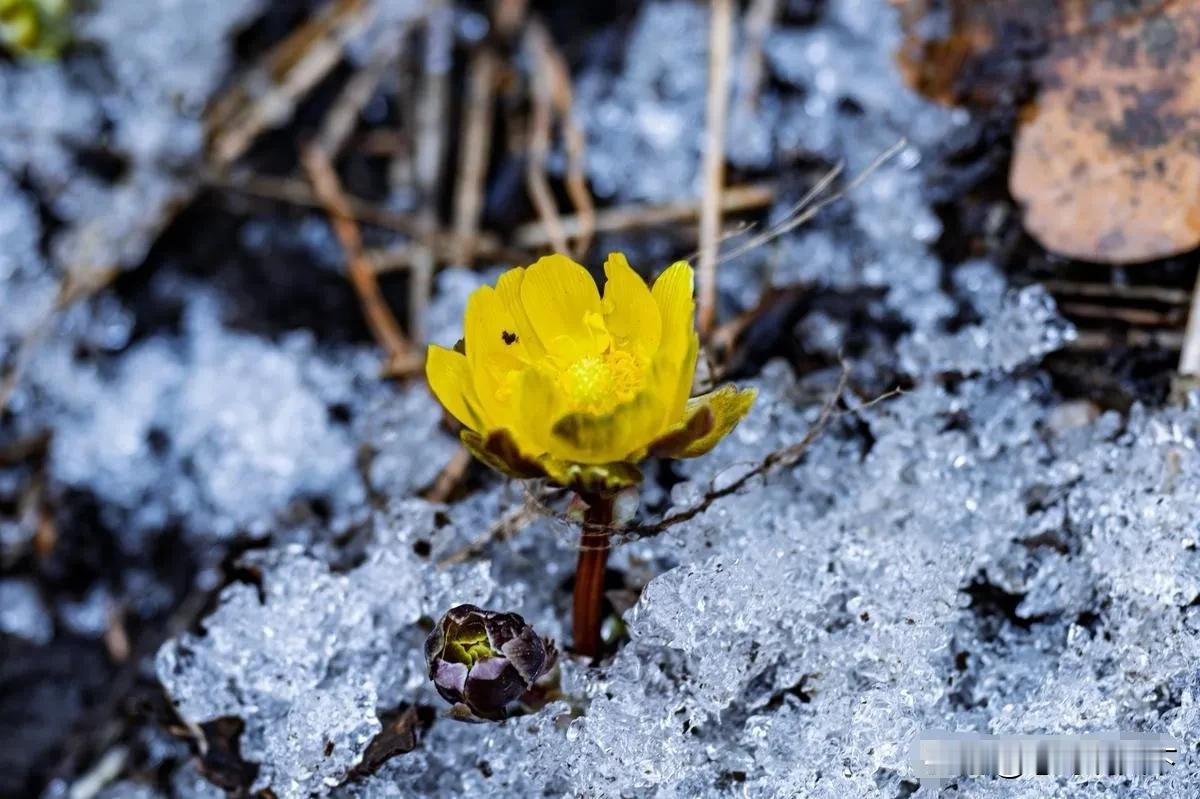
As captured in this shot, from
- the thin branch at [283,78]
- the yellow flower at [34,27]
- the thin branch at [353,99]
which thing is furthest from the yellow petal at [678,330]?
the yellow flower at [34,27]

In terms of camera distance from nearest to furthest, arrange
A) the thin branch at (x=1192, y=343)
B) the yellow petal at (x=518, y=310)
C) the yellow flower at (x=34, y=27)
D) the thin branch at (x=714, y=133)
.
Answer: the yellow petal at (x=518, y=310) < the thin branch at (x=1192, y=343) < the thin branch at (x=714, y=133) < the yellow flower at (x=34, y=27)

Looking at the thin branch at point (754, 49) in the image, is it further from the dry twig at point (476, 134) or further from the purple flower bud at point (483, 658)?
the purple flower bud at point (483, 658)

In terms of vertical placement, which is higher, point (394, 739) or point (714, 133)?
point (714, 133)

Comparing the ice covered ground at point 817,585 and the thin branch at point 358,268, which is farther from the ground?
the thin branch at point 358,268

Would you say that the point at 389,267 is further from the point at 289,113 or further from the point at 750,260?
the point at 750,260

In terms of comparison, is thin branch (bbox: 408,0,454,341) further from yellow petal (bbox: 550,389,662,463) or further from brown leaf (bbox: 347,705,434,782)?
yellow petal (bbox: 550,389,662,463)

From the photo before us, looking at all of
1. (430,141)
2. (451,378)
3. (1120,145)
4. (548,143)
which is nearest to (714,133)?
(548,143)

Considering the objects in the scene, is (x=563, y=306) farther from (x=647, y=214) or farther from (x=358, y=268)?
(x=358, y=268)
